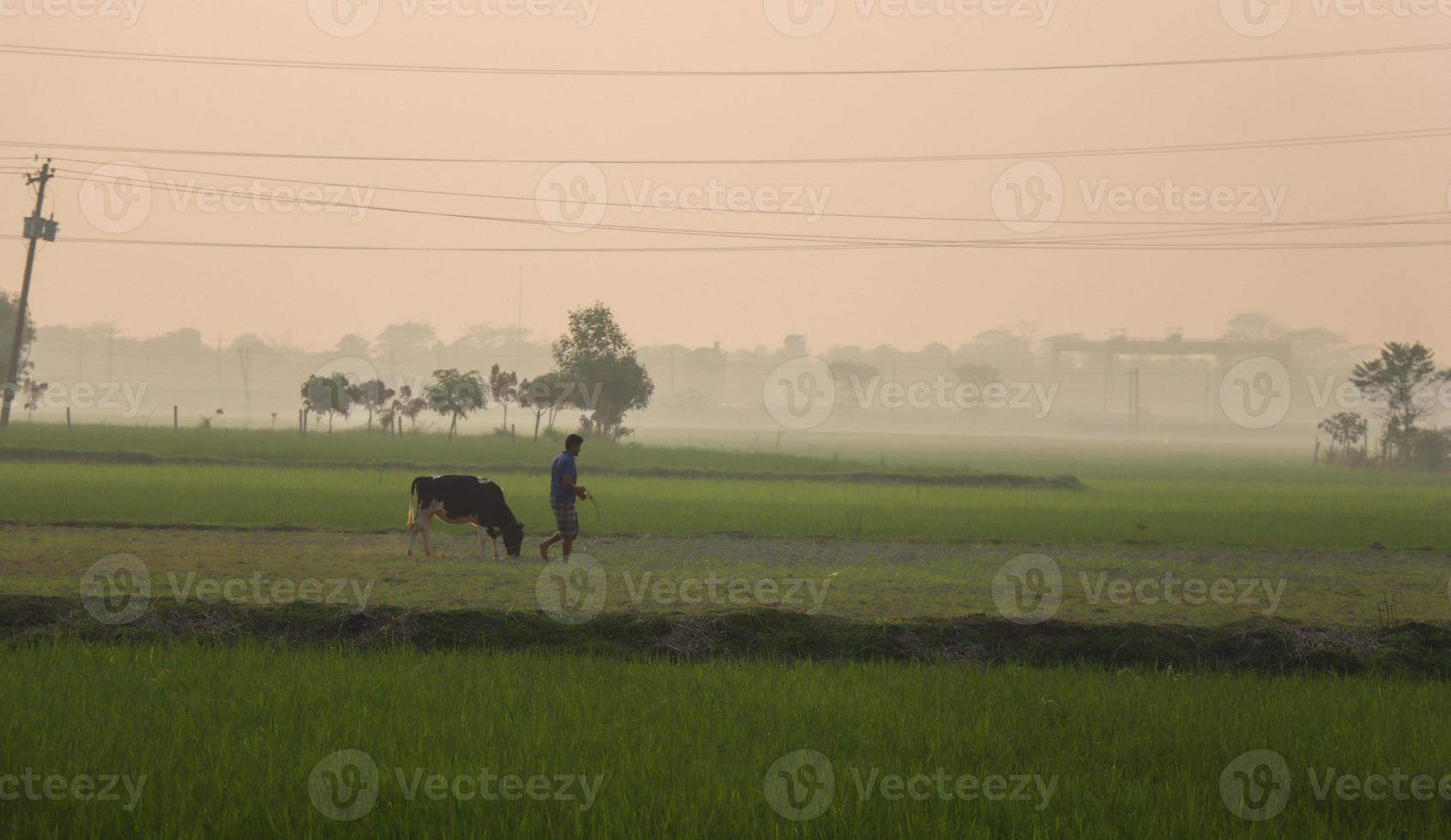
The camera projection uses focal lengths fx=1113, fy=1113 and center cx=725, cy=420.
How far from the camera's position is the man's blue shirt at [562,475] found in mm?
16234

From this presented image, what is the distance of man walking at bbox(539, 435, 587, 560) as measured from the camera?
16250mm

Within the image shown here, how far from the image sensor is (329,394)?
8494cm

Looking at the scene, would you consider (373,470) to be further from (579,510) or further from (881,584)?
(881,584)

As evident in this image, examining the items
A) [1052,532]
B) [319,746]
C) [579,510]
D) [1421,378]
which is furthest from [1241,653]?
[1421,378]
